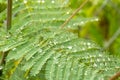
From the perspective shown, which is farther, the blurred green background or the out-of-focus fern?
the blurred green background

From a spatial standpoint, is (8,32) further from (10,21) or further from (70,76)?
(70,76)

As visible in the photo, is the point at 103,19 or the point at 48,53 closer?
the point at 48,53

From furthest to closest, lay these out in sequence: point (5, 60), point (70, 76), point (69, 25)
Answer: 1. point (69, 25)
2. point (5, 60)
3. point (70, 76)

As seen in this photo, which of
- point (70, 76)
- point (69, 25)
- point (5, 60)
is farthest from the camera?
point (69, 25)

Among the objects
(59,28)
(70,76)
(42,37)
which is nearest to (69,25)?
(59,28)

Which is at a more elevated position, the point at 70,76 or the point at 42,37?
the point at 42,37

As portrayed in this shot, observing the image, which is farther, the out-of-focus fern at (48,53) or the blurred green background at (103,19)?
the blurred green background at (103,19)

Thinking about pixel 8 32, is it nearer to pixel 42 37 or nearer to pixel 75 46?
pixel 42 37

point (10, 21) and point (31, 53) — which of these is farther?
point (10, 21)
